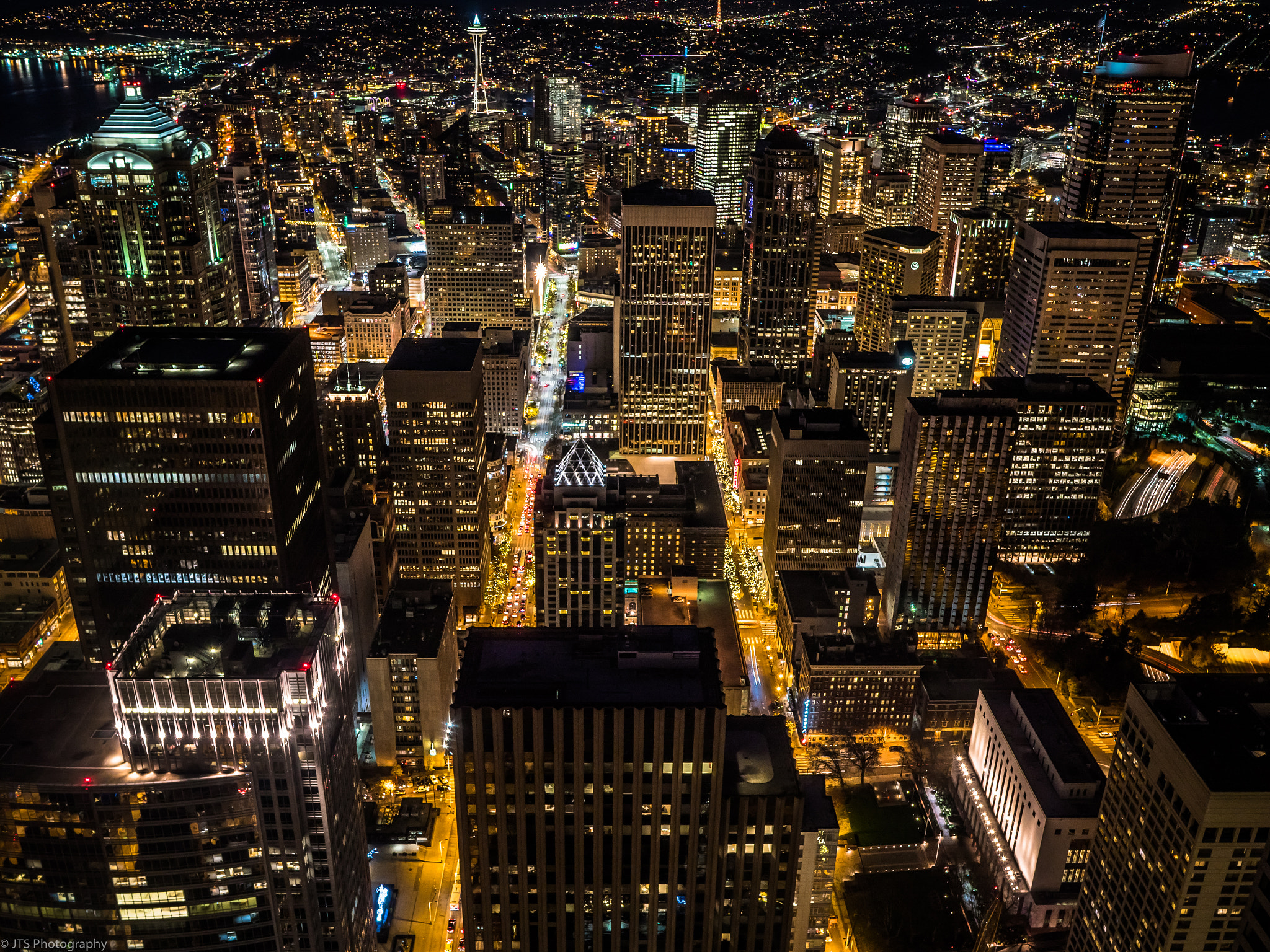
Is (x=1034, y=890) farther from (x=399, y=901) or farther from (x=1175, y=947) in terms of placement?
(x=399, y=901)

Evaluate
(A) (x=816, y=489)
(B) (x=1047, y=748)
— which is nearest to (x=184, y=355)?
(B) (x=1047, y=748)

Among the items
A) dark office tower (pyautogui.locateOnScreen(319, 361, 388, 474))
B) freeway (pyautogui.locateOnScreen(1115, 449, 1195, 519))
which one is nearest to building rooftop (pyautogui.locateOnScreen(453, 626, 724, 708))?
dark office tower (pyautogui.locateOnScreen(319, 361, 388, 474))

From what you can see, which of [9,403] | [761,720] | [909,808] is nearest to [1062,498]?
[909,808]

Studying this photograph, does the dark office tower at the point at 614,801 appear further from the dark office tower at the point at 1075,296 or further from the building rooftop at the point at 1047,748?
the dark office tower at the point at 1075,296

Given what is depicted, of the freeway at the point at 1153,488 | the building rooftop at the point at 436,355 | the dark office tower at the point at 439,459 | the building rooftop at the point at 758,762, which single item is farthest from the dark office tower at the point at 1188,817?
the freeway at the point at 1153,488

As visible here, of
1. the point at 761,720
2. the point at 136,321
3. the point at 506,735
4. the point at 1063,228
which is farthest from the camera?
the point at 1063,228

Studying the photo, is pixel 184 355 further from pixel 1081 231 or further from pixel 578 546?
pixel 1081 231
